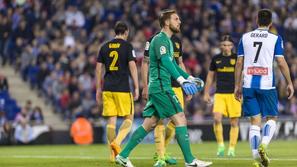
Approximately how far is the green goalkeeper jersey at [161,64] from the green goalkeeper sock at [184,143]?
0.74 m

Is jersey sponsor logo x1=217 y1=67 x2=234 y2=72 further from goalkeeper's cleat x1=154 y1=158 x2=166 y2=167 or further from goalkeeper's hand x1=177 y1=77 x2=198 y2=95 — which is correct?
goalkeeper's hand x1=177 y1=77 x2=198 y2=95

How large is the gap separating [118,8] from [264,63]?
2149 centimetres

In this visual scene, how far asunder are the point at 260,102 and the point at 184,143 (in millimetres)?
1768

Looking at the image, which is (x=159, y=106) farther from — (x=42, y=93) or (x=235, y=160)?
(x=42, y=93)

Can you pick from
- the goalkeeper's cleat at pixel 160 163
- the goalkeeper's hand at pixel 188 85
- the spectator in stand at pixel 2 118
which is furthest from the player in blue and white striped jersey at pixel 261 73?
the spectator in stand at pixel 2 118

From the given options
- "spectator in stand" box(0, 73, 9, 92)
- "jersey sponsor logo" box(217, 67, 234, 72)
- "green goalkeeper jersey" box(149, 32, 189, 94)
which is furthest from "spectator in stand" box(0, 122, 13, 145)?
"green goalkeeper jersey" box(149, 32, 189, 94)

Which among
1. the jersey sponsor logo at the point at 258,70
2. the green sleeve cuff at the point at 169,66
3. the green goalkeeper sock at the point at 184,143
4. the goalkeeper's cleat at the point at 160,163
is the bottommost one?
the goalkeeper's cleat at the point at 160,163

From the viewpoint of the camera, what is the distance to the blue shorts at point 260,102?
15.6 m

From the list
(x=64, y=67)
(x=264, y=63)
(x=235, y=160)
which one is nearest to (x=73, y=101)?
(x=64, y=67)

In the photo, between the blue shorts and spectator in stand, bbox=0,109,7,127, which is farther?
spectator in stand, bbox=0,109,7,127

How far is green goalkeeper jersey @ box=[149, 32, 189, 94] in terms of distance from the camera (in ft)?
48.2

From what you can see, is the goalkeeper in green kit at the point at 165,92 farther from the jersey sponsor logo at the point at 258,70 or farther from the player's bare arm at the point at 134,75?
the player's bare arm at the point at 134,75

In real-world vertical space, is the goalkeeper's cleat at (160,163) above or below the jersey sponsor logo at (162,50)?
below

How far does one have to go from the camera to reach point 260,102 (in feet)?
51.4
